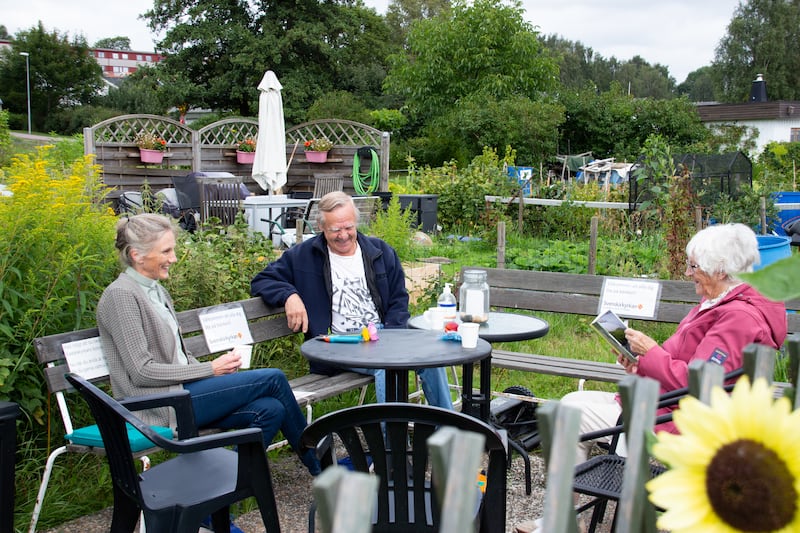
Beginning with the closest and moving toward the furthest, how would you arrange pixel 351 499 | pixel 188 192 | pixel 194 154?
pixel 351 499 → pixel 188 192 → pixel 194 154

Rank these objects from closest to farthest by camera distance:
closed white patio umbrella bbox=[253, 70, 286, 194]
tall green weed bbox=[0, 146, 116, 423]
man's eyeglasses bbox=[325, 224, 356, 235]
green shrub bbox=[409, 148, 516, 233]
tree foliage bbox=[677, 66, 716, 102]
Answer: tall green weed bbox=[0, 146, 116, 423], man's eyeglasses bbox=[325, 224, 356, 235], closed white patio umbrella bbox=[253, 70, 286, 194], green shrub bbox=[409, 148, 516, 233], tree foliage bbox=[677, 66, 716, 102]

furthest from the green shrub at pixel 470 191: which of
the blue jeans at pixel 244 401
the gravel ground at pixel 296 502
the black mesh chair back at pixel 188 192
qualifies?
the blue jeans at pixel 244 401

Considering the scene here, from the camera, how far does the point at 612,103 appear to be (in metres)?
26.4

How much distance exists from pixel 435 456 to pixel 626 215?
10799 mm

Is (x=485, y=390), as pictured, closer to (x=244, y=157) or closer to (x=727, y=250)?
(x=727, y=250)

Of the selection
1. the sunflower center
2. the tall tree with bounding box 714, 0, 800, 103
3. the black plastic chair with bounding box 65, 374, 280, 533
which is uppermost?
the tall tree with bounding box 714, 0, 800, 103

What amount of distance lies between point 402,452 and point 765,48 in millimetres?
57027

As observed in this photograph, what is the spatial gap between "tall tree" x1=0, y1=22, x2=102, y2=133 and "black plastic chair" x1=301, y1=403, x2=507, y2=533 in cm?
4467

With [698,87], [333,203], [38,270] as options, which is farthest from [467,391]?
[698,87]

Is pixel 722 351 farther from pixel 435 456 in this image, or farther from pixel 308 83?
pixel 308 83

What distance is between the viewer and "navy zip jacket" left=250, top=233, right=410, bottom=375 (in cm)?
442

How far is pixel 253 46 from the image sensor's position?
108 feet

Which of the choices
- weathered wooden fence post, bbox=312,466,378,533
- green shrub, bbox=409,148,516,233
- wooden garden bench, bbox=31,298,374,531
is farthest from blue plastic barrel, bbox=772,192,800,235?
weathered wooden fence post, bbox=312,466,378,533

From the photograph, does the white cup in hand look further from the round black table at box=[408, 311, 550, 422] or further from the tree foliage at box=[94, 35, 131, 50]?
the tree foliage at box=[94, 35, 131, 50]
